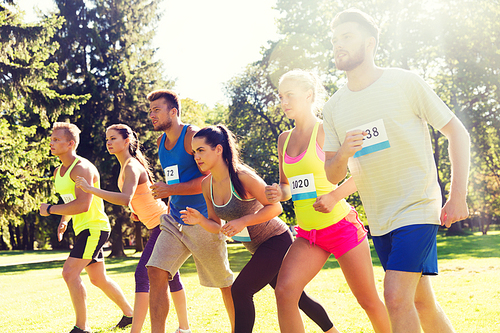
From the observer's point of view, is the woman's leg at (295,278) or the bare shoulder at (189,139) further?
the bare shoulder at (189,139)

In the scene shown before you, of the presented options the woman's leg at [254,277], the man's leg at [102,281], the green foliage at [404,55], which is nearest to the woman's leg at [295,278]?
the woman's leg at [254,277]

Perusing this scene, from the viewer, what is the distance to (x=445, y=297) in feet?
25.6

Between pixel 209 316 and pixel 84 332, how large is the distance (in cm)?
187

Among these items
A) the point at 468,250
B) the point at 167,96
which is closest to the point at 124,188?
the point at 167,96

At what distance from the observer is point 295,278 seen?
354 cm

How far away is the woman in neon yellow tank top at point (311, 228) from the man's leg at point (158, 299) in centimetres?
138

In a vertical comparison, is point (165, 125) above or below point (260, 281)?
above

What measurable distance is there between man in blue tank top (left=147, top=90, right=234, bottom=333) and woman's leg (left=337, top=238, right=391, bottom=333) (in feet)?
4.16

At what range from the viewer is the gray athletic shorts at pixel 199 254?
14.6 ft

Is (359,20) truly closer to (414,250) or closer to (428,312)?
(414,250)

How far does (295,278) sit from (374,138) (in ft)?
3.97

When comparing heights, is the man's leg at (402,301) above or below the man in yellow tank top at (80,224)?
below

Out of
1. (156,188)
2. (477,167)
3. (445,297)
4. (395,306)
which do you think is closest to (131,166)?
(156,188)

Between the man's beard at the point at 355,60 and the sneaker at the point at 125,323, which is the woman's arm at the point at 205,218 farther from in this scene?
the sneaker at the point at 125,323
